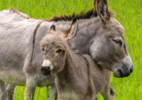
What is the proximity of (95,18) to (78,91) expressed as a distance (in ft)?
4.82

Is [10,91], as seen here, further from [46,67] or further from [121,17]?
[121,17]

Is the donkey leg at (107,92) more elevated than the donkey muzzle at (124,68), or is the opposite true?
the donkey muzzle at (124,68)

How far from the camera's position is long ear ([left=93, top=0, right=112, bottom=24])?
17.3ft

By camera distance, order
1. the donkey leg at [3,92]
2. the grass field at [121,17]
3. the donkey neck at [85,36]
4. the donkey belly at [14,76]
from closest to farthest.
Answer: the donkey neck at [85,36]
the donkey belly at [14,76]
the donkey leg at [3,92]
the grass field at [121,17]

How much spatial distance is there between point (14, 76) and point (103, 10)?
220 centimetres

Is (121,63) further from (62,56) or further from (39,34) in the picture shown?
(39,34)

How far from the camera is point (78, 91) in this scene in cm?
494

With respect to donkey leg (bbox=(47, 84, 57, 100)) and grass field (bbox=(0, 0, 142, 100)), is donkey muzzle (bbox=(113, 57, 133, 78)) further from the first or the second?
grass field (bbox=(0, 0, 142, 100))

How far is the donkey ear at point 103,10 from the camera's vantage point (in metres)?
5.27

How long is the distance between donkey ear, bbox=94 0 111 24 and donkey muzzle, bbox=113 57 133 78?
79 centimetres

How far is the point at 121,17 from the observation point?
13.6 metres

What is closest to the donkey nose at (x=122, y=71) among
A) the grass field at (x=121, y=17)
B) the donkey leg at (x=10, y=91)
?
the grass field at (x=121, y=17)

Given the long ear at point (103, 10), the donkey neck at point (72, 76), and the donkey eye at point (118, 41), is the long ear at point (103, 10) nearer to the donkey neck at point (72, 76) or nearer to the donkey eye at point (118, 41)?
the donkey eye at point (118, 41)

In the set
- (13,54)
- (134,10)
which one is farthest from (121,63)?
(134,10)
